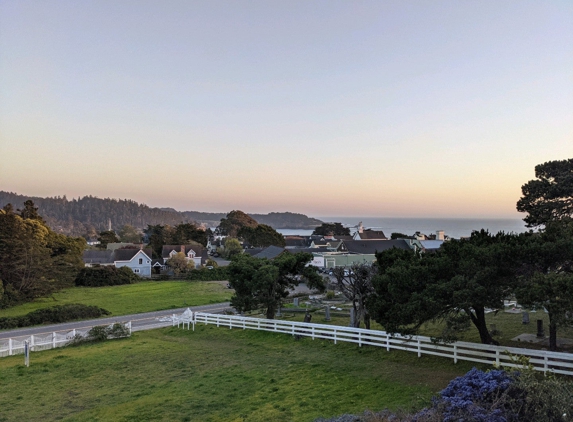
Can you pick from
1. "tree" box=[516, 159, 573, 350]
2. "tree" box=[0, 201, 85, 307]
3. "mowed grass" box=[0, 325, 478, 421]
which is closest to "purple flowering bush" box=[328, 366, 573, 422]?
"mowed grass" box=[0, 325, 478, 421]

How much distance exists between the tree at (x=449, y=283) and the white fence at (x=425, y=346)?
1.15 m

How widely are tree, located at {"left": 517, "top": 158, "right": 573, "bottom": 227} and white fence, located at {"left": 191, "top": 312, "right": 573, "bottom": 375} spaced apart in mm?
12678

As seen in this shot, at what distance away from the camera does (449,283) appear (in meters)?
12.4

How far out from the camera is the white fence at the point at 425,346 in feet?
38.7

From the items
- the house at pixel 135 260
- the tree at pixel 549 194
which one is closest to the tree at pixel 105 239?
the house at pixel 135 260

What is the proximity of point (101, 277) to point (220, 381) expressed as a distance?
4628cm

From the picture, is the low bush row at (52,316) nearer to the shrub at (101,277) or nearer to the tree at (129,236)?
the shrub at (101,277)

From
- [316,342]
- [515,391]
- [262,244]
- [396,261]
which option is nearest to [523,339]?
[396,261]

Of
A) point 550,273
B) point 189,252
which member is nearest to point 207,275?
point 189,252

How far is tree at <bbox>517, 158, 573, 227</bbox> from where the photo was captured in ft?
74.1

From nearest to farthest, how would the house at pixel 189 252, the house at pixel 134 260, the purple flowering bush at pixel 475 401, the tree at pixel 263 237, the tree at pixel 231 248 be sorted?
the purple flowering bush at pixel 475 401 < the house at pixel 134 260 < the house at pixel 189 252 < the tree at pixel 231 248 < the tree at pixel 263 237

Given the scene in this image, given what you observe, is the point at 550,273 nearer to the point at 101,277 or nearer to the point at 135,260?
the point at 101,277

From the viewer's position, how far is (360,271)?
20.0 meters

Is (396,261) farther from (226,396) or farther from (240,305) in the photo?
(240,305)
